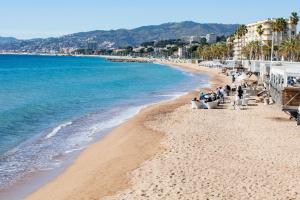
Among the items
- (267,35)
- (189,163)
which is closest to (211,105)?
(189,163)

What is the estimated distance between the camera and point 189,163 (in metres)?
17.0

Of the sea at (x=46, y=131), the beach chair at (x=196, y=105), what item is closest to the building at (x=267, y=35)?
the sea at (x=46, y=131)

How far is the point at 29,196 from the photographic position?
1510 cm

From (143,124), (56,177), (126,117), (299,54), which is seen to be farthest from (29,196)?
(299,54)

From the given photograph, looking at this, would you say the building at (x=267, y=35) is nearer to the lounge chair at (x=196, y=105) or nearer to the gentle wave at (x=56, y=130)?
the lounge chair at (x=196, y=105)

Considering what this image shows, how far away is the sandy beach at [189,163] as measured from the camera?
1393 cm

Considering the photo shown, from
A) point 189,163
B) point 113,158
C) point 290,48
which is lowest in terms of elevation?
point 113,158

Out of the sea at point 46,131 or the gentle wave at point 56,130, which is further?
the gentle wave at point 56,130

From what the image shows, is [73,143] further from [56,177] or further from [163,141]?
[56,177]

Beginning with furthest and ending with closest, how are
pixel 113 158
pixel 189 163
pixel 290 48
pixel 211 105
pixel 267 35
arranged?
pixel 267 35 → pixel 290 48 → pixel 211 105 → pixel 113 158 → pixel 189 163

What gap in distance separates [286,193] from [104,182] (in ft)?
18.3

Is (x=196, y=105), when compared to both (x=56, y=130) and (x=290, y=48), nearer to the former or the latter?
(x=56, y=130)

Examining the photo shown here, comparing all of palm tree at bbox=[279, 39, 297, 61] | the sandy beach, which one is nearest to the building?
palm tree at bbox=[279, 39, 297, 61]

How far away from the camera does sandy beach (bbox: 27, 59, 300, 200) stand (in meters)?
13.9
